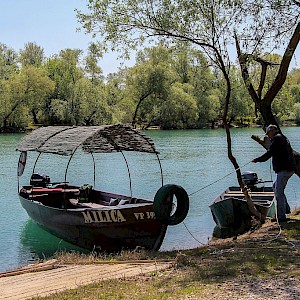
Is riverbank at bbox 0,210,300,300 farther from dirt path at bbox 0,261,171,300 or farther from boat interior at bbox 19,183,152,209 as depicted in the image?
boat interior at bbox 19,183,152,209

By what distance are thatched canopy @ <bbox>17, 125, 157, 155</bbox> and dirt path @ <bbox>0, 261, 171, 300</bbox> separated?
4322mm

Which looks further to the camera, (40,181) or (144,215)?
(40,181)

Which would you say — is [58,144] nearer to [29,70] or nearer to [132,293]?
[132,293]

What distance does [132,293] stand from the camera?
5.99m

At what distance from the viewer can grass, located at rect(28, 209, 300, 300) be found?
19.0ft

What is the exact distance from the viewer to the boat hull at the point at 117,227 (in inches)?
456

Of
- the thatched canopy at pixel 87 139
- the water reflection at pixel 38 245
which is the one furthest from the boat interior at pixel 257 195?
the water reflection at pixel 38 245

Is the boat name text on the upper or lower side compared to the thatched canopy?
lower

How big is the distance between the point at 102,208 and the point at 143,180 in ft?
46.4

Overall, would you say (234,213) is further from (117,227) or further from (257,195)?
(117,227)

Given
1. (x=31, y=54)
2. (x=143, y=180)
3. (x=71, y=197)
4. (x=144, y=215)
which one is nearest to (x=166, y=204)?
(x=144, y=215)

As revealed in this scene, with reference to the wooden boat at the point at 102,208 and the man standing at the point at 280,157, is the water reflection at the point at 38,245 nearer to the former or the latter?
the wooden boat at the point at 102,208

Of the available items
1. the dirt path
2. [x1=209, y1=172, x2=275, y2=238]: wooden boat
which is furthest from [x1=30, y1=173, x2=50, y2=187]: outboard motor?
the dirt path

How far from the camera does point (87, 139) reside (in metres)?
13.2
